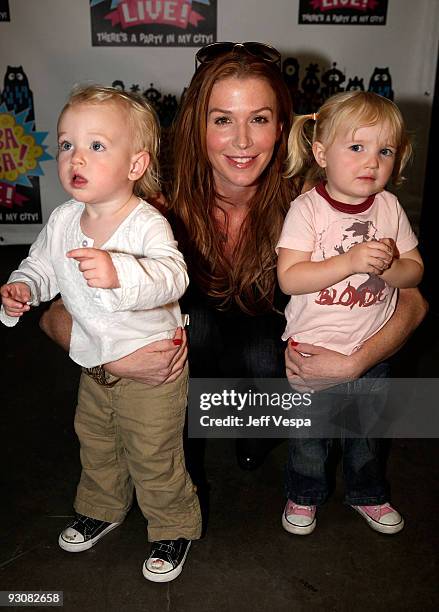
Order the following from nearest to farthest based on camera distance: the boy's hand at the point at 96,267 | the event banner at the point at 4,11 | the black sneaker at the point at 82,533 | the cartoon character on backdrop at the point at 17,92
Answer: the boy's hand at the point at 96,267 < the black sneaker at the point at 82,533 < the event banner at the point at 4,11 < the cartoon character on backdrop at the point at 17,92

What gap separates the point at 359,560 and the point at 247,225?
91 centimetres

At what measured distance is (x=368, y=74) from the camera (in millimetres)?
3605

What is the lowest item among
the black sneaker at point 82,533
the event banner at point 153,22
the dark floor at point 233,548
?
the dark floor at point 233,548

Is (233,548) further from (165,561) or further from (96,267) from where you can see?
(96,267)

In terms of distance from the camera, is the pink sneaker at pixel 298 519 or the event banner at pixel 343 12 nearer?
the pink sneaker at pixel 298 519

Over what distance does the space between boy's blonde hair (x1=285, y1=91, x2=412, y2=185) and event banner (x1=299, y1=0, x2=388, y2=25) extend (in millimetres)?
2307

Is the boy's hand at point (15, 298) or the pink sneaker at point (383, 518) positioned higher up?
the boy's hand at point (15, 298)

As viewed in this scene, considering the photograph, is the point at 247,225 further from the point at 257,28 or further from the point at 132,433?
the point at 257,28

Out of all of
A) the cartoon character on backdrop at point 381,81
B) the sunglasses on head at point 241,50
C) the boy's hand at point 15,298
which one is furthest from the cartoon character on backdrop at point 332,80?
the boy's hand at point 15,298

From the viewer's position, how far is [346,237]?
4.61 feet

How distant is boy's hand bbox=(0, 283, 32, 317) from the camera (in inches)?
49.1

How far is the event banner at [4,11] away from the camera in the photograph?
3424 millimetres

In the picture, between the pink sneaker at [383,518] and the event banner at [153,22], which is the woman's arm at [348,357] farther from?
the event banner at [153,22]
